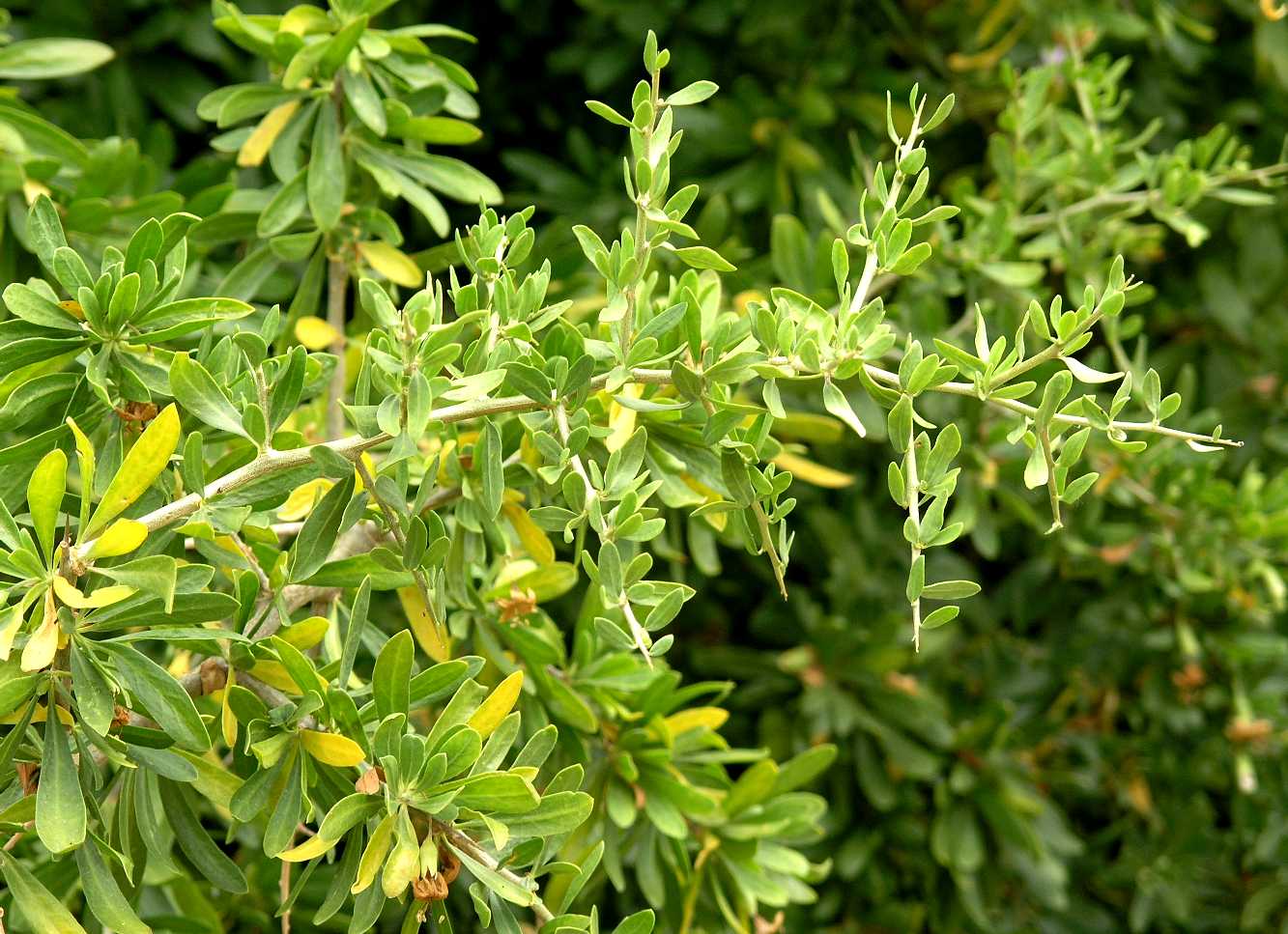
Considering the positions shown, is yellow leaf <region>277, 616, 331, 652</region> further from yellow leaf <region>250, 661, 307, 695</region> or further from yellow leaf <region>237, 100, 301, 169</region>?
yellow leaf <region>237, 100, 301, 169</region>

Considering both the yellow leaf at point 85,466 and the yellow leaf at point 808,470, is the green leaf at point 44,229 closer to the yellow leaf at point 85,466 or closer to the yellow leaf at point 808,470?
the yellow leaf at point 85,466

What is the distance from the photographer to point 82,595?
0.56 m

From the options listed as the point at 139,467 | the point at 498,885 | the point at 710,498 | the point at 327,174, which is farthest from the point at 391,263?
the point at 498,885

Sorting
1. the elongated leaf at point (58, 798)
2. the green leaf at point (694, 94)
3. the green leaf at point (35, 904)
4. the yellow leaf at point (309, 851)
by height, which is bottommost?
the green leaf at point (35, 904)

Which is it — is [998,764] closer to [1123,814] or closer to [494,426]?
[1123,814]

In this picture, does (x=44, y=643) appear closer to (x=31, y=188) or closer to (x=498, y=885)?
(x=498, y=885)

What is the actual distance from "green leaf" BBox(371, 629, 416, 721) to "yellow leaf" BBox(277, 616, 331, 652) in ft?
0.25

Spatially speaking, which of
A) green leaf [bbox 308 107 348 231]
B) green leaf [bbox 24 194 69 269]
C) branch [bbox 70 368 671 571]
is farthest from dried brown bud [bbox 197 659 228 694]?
green leaf [bbox 308 107 348 231]

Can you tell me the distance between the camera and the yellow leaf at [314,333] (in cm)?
93

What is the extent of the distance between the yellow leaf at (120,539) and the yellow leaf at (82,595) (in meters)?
0.02

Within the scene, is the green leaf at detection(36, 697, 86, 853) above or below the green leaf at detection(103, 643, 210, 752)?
below

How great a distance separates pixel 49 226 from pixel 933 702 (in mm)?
987

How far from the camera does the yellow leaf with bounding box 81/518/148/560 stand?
567mm

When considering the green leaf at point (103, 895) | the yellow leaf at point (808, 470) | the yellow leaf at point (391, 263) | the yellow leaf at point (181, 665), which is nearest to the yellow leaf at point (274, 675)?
the green leaf at point (103, 895)
